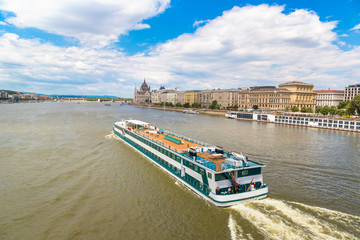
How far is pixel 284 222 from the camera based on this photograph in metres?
16.0

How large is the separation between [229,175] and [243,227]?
4302mm

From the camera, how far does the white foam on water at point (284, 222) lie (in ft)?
48.0

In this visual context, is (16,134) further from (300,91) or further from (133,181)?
(300,91)

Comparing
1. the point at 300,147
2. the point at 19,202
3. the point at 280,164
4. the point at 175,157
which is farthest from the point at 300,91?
the point at 19,202

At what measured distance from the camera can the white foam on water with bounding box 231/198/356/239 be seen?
48.0 ft

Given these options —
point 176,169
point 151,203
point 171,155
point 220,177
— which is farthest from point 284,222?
point 171,155

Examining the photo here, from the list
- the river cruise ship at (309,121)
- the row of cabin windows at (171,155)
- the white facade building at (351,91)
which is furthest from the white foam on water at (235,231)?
the white facade building at (351,91)

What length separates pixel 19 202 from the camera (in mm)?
18891

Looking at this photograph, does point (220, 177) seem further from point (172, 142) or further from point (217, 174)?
point (172, 142)

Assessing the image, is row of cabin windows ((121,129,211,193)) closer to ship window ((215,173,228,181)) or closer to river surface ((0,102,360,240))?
river surface ((0,102,360,240))

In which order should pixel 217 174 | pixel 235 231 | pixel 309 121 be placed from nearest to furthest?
1. pixel 235 231
2. pixel 217 174
3. pixel 309 121

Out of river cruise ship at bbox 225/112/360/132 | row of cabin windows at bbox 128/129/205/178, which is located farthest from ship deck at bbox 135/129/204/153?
river cruise ship at bbox 225/112/360/132

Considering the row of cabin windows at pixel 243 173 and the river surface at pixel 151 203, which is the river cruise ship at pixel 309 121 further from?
the row of cabin windows at pixel 243 173

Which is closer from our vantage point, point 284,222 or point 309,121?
point 284,222
